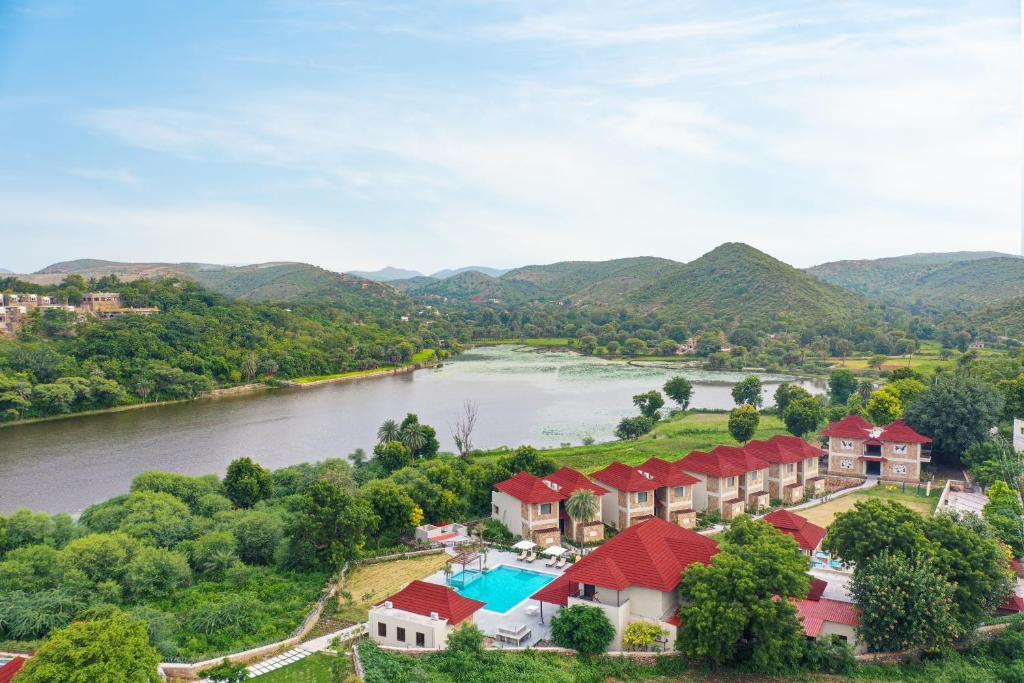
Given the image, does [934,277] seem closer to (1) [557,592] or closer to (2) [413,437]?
(2) [413,437]

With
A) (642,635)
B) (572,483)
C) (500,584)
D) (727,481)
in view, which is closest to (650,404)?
(727,481)

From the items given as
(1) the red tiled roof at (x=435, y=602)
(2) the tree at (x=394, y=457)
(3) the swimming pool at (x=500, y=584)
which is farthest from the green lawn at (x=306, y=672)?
(2) the tree at (x=394, y=457)

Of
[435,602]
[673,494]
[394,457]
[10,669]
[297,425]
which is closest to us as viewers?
[10,669]

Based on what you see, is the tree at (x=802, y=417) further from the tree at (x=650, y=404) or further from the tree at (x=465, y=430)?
the tree at (x=465, y=430)

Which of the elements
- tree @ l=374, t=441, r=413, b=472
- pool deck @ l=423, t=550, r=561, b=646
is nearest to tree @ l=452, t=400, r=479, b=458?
tree @ l=374, t=441, r=413, b=472

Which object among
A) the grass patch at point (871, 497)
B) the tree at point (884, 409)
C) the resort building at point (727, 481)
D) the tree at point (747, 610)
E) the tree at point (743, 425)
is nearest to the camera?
the tree at point (747, 610)

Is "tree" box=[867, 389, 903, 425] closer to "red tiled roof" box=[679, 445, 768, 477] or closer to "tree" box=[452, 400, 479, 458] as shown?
"red tiled roof" box=[679, 445, 768, 477]

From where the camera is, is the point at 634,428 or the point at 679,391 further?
the point at 679,391
